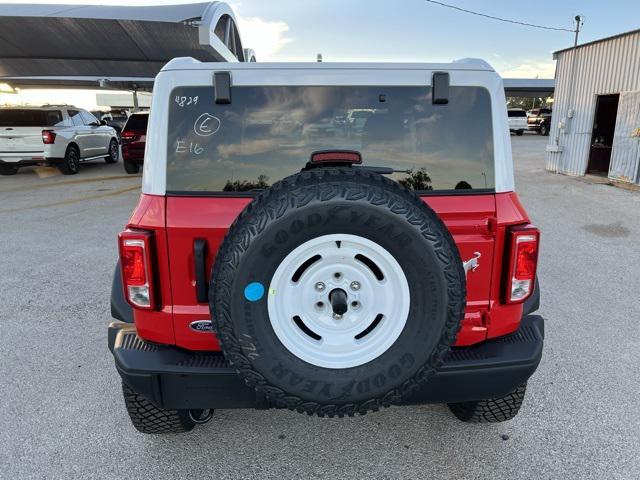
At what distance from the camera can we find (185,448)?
8.36 ft

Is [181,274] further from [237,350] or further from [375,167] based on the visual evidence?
[375,167]

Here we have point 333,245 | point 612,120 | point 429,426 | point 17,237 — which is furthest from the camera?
point 612,120

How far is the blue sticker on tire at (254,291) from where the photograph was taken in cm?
179

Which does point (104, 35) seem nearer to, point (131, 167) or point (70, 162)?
point (70, 162)

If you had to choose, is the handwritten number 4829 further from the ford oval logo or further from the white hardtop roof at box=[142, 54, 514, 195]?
the ford oval logo

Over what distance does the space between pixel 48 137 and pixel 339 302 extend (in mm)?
13319

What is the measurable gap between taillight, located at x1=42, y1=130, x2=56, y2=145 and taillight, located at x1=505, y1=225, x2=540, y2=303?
13.5 meters

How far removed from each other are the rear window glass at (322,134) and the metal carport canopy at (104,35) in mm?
15599

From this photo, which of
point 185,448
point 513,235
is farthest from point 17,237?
point 513,235

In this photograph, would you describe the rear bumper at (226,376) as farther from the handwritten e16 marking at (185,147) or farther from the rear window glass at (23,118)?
the rear window glass at (23,118)

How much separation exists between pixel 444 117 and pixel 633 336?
291 cm

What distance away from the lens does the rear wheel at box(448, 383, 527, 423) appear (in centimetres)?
256

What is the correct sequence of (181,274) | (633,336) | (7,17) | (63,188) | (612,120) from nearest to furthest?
1. (181,274)
2. (633,336)
3. (63,188)
4. (612,120)
5. (7,17)

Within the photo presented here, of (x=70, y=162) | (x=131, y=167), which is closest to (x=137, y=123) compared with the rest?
(x=131, y=167)
